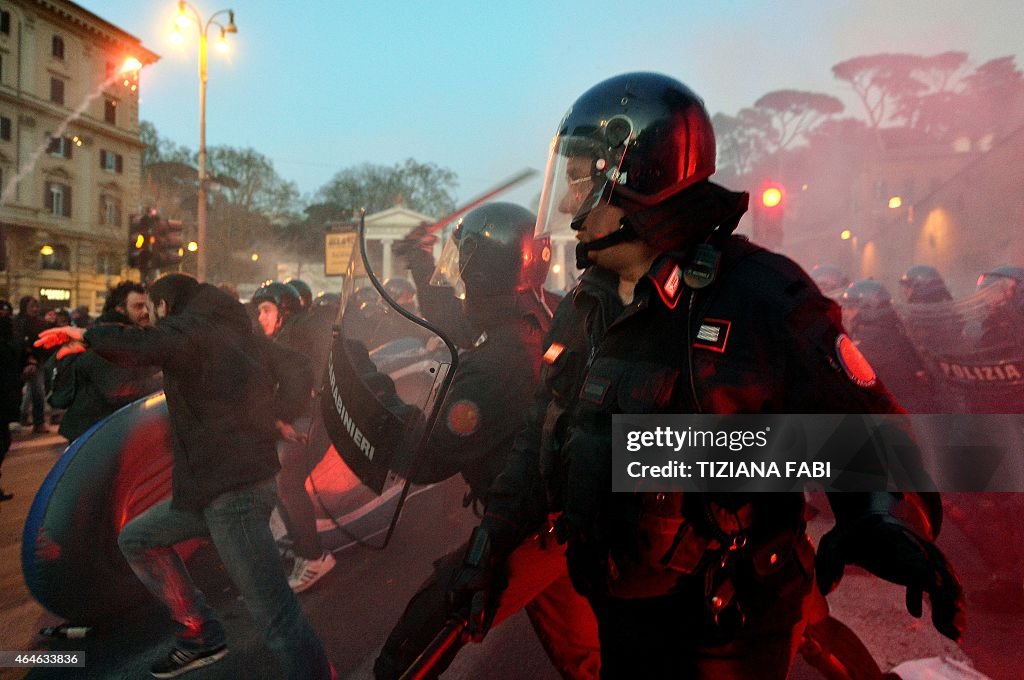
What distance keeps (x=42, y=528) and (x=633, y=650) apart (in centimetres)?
296

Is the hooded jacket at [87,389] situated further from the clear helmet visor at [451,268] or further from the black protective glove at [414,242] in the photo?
the clear helmet visor at [451,268]

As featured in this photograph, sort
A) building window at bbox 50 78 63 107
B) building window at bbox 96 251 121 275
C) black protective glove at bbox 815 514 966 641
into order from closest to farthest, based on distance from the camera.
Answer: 1. black protective glove at bbox 815 514 966 641
2. building window at bbox 50 78 63 107
3. building window at bbox 96 251 121 275

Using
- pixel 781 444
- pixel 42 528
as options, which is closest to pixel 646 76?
pixel 781 444

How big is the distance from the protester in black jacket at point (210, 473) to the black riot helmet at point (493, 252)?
951mm

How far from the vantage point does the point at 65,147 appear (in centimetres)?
3039

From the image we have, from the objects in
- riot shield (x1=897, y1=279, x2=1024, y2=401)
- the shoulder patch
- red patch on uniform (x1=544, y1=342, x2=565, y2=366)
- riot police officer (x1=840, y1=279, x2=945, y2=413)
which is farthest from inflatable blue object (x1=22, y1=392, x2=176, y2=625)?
riot shield (x1=897, y1=279, x2=1024, y2=401)

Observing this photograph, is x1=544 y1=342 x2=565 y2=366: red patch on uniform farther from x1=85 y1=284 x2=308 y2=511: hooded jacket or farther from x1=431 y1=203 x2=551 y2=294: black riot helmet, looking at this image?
x1=85 y1=284 x2=308 y2=511: hooded jacket

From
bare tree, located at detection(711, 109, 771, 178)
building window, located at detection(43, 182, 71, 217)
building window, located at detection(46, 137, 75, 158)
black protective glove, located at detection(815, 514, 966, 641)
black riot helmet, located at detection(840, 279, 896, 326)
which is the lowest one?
black protective glove, located at detection(815, 514, 966, 641)

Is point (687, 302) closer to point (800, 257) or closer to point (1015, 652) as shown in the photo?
point (1015, 652)

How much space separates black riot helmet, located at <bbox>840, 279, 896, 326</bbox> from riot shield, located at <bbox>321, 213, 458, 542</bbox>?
→ 12.8 ft

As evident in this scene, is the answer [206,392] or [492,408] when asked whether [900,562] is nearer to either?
[492,408]

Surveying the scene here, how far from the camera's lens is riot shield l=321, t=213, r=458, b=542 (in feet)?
8.02

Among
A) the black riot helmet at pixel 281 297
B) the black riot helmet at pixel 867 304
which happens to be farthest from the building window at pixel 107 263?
the black riot helmet at pixel 867 304

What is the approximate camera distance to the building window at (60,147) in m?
29.3
